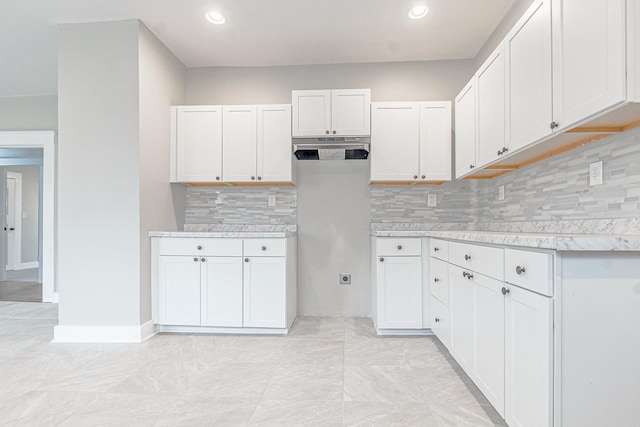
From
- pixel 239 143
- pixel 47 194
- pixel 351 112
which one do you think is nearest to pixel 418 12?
pixel 351 112

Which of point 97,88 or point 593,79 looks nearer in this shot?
point 593,79

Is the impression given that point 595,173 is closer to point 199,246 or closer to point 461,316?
point 461,316

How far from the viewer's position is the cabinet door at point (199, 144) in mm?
3359

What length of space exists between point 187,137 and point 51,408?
229cm

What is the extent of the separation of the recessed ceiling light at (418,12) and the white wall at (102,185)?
213 cm

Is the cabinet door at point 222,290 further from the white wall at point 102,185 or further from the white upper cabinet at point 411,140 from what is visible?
the white upper cabinet at point 411,140

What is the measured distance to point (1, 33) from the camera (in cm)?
302

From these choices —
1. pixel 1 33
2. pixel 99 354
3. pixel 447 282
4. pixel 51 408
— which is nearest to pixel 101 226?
pixel 99 354

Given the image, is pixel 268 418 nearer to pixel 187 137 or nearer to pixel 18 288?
pixel 187 137

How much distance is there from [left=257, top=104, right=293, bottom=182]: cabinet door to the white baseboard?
1661 mm

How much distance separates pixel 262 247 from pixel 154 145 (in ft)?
4.18

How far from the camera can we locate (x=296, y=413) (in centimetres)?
177

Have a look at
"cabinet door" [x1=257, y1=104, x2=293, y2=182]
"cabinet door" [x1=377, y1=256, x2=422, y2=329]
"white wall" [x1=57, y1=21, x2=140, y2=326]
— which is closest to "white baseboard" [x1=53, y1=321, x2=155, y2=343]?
"white wall" [x1=57, y1=21, x2=140, y2=326]

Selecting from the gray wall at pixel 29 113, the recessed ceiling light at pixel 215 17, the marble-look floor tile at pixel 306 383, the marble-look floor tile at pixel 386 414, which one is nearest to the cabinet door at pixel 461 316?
the marble-look floor tile at pixel 386 414
